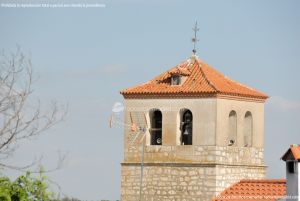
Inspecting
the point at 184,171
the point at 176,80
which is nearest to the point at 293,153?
the point at 184,171

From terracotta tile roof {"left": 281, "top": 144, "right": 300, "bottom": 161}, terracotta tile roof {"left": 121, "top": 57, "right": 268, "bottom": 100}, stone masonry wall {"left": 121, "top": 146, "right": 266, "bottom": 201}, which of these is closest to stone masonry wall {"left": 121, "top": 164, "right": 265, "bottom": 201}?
stone masonry wall {"left": 121, "top": 146, "right": 266, "bottom": 201}

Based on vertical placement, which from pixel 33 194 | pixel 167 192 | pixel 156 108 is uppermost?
pixel 156 108

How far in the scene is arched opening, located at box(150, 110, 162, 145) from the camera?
35.2m

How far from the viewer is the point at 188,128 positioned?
3506 centimetres

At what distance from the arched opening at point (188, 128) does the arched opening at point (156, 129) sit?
25.1 inches

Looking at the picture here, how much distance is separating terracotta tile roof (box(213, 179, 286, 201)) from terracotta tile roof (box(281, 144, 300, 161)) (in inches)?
178

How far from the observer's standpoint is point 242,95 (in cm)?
3522

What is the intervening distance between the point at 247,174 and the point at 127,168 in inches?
130

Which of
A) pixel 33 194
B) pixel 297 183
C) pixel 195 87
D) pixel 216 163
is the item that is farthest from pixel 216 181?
pixel 33 194

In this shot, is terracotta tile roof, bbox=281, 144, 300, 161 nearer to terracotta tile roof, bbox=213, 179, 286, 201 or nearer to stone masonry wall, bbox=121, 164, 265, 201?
terracotta tile roof, bbox=213, 179, 286, 201

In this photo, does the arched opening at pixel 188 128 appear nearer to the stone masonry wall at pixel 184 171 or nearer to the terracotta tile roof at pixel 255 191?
the stone masonry wall at pixel 184 171

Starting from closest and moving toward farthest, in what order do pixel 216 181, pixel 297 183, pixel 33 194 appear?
pixel 33 194
pixel 297 183
pixel 216 181

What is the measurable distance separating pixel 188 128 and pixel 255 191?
9.38 ft

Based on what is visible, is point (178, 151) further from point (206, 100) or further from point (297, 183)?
point (297, 183)
